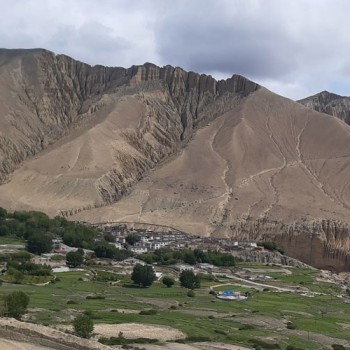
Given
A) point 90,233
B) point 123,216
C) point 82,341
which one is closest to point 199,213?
point 123,216

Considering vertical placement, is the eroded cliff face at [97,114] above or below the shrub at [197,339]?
above

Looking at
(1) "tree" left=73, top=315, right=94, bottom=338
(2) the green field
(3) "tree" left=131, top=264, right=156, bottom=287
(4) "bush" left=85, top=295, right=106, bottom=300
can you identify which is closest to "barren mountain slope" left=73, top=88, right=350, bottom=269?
(2) the green field

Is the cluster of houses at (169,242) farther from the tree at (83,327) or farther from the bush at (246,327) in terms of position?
the tree at (83,327)

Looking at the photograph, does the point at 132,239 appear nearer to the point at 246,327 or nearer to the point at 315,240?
the point at 315,240

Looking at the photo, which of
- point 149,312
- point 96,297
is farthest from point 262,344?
point 96,297

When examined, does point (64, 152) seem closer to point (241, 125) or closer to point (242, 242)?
point (241, 125)

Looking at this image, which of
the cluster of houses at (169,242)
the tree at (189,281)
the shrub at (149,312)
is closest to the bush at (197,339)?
the shrub at (149,312)

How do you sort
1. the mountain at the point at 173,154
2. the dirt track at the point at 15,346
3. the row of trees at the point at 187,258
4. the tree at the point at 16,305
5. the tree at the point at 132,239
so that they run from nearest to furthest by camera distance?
the dirt track at the point at 15,346, the tree at the point at 16,305, the row of trees at the point at 187,258, the tree at the point at 132,239, the mountain at the point at 173,154
